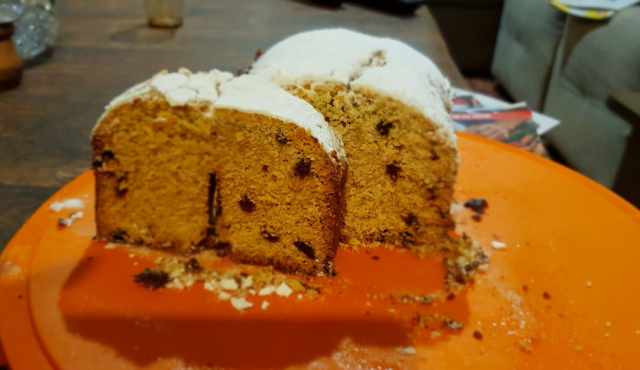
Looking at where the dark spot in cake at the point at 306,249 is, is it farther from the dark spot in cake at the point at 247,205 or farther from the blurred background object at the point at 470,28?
the blurred background object at the point at 470,28

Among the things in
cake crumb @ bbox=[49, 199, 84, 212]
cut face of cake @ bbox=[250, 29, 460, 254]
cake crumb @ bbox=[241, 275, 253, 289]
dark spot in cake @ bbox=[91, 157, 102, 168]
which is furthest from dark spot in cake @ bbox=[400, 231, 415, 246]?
cake crumb @ bbox=[49, 199, 84, 212]

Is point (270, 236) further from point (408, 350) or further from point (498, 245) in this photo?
point (498, 245)

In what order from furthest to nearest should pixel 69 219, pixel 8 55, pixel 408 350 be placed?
pixel 8 55 < pixel 69 219 < pixel 408 350

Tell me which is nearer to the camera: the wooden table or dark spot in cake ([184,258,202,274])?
dark spot in cake ([184,258,202,274])

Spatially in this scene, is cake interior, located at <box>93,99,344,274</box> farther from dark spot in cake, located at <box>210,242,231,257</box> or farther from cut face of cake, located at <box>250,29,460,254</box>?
cut face of cake, located at <box>250,29,460,254</box>

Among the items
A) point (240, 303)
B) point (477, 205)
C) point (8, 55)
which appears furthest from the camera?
point (8, 55)

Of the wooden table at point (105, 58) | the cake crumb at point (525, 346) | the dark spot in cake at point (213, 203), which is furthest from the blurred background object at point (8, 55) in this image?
the cake crumb at point (525, 346)

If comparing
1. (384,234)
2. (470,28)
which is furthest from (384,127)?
(470,28)
